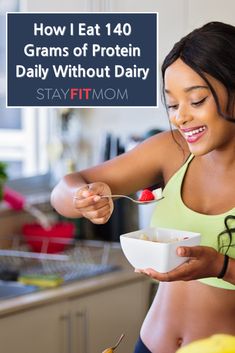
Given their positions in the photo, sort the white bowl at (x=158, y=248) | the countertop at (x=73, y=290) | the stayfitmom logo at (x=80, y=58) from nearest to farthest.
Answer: the white bowl at (x=158, y=248)
the stayfitmom logo at (x=80, y=58)
the countertop at (x=73, y=290)

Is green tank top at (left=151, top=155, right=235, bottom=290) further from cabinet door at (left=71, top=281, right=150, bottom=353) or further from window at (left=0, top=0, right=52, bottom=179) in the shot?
window at (left=0, top=0, right=52, bottom=179)

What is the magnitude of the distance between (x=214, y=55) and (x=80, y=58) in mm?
467

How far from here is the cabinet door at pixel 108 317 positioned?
2477mm

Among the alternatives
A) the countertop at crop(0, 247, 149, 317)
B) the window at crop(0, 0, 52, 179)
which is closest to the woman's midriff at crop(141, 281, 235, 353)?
the countertop at crop(0, 247, 149, 317)

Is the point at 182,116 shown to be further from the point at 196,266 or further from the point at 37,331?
the point at 37,331

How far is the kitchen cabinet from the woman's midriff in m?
0.80

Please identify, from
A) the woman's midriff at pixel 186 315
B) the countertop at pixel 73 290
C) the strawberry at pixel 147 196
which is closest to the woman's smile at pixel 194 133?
the strawberry at pixel 147 196

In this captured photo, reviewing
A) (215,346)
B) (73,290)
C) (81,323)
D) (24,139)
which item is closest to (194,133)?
(215,346)

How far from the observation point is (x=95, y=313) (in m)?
2.52

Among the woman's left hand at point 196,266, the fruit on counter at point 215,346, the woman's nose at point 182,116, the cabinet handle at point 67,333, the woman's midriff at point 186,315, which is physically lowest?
the cabinet handle at point 67,333

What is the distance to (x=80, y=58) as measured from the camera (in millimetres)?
1828

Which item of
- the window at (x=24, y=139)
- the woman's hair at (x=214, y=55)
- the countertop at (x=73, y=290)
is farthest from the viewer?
the window at (x=24, y=139)

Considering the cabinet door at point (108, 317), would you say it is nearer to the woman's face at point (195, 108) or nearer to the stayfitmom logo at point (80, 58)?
the stayfitmom logo at point (80, 58)

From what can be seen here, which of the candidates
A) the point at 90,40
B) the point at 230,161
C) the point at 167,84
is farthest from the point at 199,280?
the point at 90,40
